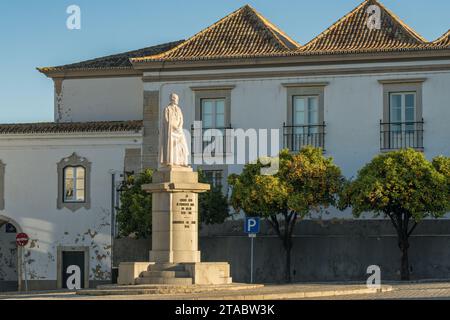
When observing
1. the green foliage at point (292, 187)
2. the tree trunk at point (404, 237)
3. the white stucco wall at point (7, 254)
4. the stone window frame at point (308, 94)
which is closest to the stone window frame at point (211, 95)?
the stone window frame at point (308, 94)

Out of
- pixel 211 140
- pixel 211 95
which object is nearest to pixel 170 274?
pixel 211 140

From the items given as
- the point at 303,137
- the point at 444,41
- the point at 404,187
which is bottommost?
the point at 404,187

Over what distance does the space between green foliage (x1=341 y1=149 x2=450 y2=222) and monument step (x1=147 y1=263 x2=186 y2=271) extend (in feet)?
33.1

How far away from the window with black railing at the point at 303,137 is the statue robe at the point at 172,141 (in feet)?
43.1

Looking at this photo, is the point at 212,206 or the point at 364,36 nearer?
the point at 212,206

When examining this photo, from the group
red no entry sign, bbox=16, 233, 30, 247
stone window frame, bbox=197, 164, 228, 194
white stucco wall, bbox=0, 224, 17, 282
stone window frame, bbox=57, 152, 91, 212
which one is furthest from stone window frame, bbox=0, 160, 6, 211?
stone window frame, bbox=197, 164, 228, 194

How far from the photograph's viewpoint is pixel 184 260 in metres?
34.6

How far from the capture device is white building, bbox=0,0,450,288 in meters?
47.2

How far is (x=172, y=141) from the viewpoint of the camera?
1379 inches

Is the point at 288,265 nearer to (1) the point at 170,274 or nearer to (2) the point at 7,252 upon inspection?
(1) the point at 170,274

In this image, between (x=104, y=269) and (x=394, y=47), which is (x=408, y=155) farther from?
(x=104, y=269)

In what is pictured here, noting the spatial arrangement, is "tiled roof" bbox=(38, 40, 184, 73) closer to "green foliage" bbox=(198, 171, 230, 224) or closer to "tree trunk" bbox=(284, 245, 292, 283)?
"green foliage" bbox=(198, 171, 230, 224)

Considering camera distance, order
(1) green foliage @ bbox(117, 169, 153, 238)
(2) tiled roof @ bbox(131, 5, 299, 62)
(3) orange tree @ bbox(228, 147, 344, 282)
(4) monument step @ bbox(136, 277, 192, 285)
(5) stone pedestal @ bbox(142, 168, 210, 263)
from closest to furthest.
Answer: (4) monument step @ bbox(136, 277, 192, 285)
(5) stone pedestal @ bbox(142, 168, 210, 263)
(3) orange tree @ bbox(228, 147, 344, 282)
(1) green foliage @ bbox(117, 169, 153, 238)
(2) tiled roof @ bbox(131, 5, 299, 62)

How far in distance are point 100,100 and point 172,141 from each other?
1978 cm
